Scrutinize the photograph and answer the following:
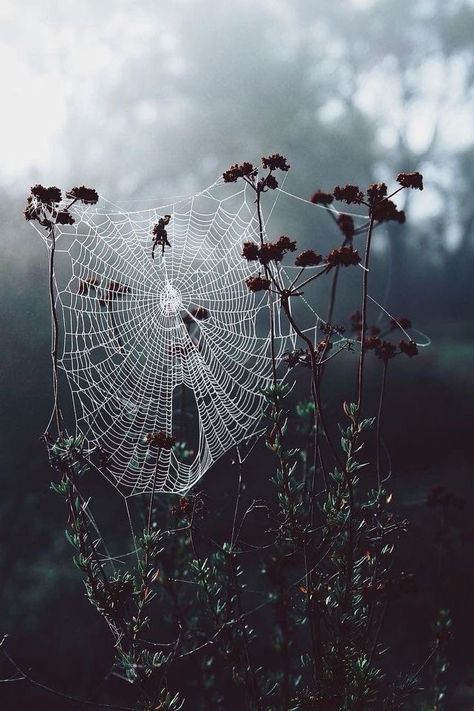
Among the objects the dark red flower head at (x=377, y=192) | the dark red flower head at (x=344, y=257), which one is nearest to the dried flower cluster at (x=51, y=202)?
the dark red flower head at (x=344, y=257)

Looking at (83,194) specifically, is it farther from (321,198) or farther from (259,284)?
(321,198)

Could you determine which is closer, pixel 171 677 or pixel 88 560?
pixel 88 560

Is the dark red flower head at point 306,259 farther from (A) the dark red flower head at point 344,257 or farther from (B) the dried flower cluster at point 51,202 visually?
(B) the dried flower cluster at point 51,202

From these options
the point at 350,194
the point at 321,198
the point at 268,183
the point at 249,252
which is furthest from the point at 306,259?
the point at 321,198

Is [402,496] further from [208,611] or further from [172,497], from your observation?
[208,611]

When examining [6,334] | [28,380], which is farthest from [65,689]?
[6,334]

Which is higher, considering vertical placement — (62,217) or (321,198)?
(321,198)

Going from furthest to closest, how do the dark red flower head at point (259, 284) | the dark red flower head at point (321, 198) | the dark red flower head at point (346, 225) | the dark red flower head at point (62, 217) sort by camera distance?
the dark red flower head at point (346, 225)
the dark red flower head at point (321, 198)
the dark red flower head at point (62, 217)
the dark red flower head at point (259, 284)

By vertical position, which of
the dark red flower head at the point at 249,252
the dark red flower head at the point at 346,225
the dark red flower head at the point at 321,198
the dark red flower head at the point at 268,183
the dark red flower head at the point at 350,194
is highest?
the dark red flower head at the point at 346,225
